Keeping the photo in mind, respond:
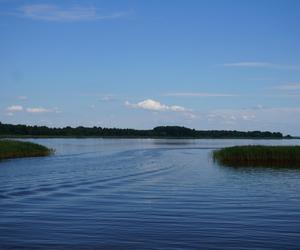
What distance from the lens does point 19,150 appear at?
164ft

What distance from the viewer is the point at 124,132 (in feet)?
624

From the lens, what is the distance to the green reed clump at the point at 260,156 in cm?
4434

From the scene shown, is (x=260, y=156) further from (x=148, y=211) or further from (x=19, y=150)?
(x=148, y=211)

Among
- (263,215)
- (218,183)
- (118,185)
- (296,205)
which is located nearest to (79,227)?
(263,215)

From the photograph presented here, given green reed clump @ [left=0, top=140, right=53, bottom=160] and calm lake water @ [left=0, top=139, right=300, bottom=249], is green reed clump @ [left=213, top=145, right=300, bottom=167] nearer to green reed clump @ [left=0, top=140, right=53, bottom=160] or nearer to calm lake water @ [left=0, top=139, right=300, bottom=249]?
calm lake water @ [left=0, top=139, right=300, bottom=249]

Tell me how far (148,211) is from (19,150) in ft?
113

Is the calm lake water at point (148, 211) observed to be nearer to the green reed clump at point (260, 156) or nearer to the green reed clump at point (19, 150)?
the green reed clump at point (260, 156)

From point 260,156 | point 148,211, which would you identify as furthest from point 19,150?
point 148,211

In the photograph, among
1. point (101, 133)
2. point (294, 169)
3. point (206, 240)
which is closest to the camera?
point (206, 240)

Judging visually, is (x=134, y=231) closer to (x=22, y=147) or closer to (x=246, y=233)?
(x=246, y=233)

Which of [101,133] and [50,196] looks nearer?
[50,196]

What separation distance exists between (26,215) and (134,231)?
4.39m

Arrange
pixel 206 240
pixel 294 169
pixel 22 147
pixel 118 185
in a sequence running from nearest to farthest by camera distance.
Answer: pixel 206 240 → pixel 118 185 → pixel 294 169 → pixel 22 147

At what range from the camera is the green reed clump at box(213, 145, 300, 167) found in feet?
145
